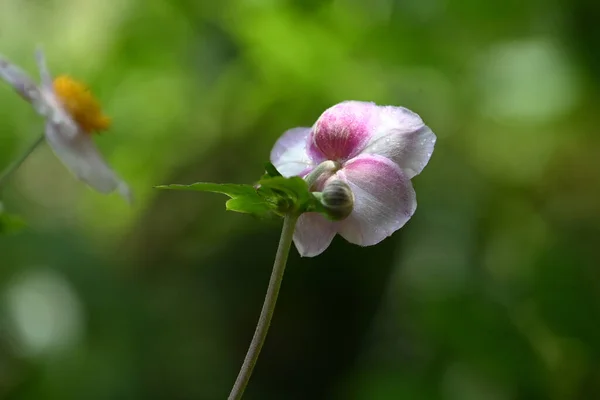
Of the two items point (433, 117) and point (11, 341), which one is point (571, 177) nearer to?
point (433, 117)

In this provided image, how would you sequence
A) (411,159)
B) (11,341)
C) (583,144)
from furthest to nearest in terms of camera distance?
(583,144) → (11,341) → (411,159)

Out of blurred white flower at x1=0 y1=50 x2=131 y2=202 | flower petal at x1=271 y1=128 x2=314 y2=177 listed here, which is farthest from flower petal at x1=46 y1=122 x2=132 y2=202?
flower petal at x1=271 y1=128 x2=314 y2=177

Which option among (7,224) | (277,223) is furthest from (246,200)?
A: (277,223)

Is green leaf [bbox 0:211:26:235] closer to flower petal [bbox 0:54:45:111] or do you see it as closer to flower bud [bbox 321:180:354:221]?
flower petal [bbox 0:54:45:111]

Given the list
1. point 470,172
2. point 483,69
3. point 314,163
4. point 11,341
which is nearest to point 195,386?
point 11,341

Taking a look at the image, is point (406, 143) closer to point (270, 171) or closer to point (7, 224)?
point (270, 171)

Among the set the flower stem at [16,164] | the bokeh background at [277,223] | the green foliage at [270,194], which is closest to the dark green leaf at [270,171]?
the green foliage at [270,194]

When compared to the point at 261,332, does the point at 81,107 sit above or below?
above
